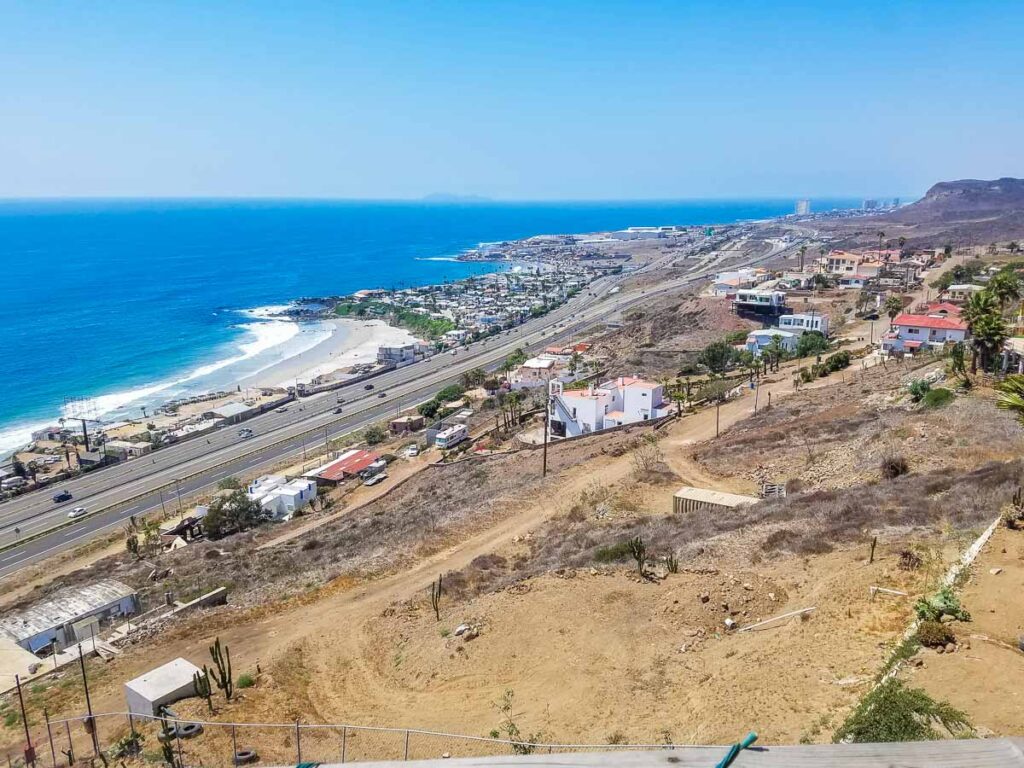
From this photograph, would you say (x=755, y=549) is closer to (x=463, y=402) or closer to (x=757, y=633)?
(x=757, y=633)

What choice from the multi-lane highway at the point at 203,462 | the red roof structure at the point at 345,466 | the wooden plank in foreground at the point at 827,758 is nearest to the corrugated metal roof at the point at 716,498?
the wooden plank in foreground at the point at 827,758

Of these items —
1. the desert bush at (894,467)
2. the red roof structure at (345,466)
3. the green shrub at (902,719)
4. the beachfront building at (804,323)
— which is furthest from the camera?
the beachfront building at (804,323)

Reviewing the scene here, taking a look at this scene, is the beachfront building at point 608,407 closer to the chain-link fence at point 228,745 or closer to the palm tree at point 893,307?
the chain-link fence at point 228,745

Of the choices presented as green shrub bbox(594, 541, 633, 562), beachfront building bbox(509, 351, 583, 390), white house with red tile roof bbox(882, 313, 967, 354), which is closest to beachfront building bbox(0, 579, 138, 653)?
green shrub bbox(594, 541, 633, 562)

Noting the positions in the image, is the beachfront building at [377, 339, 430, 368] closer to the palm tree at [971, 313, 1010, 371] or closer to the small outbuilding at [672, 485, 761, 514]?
the palm tree at [971, 313, 1010, 371]

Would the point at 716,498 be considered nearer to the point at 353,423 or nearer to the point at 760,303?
the point at 353,423

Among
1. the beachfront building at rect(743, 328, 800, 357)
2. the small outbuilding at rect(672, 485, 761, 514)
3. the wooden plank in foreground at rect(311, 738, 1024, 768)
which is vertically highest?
the wooden plank in foreground at rect(311, 738, 1024, 768)

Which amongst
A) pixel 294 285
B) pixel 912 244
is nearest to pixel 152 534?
pixel 294 285
